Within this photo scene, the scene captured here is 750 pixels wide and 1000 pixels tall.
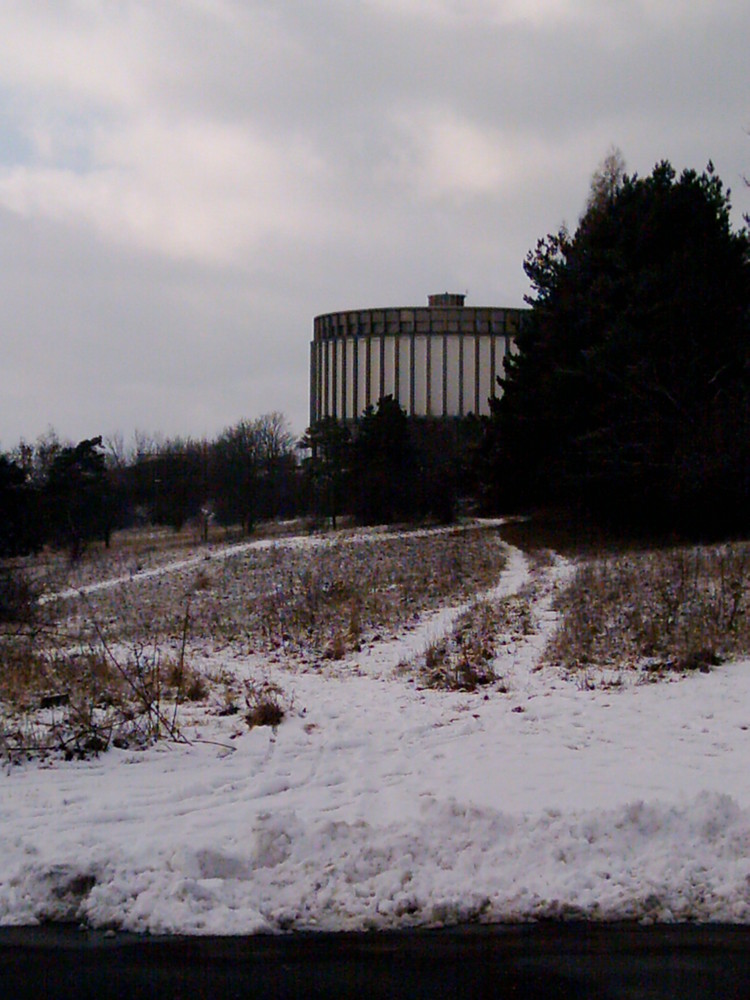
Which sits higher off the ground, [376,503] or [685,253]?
[685,253]

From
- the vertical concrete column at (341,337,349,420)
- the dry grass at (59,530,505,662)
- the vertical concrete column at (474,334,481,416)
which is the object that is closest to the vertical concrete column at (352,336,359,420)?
the vertical concrete column at (341,337,349,420)

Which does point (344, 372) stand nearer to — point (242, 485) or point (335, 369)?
point (335, 369)

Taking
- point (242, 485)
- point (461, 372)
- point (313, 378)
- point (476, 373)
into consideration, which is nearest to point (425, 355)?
point (461, 372)

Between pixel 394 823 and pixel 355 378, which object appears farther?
pixel 355 378

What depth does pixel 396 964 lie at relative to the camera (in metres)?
5.04

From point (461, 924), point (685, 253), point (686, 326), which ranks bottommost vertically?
point (461, 924)

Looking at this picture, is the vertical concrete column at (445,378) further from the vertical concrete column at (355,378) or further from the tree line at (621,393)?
the tree line at (621,393)

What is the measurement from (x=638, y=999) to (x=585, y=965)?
0.43 meters

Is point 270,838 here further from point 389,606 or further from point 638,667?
point 389,606

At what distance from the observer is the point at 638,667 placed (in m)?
12.6

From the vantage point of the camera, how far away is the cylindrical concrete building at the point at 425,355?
116688mm

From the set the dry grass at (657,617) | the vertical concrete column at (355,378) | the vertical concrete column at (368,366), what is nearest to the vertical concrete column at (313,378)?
the vertical concrete column at (355,378)

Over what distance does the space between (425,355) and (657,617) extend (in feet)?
342

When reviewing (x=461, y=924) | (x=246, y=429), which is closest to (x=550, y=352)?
(x=461, y=924)
